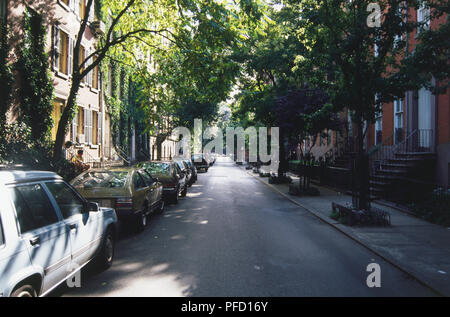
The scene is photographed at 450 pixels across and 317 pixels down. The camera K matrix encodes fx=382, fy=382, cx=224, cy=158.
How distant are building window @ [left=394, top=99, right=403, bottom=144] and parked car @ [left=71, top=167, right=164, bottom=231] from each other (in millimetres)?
12975

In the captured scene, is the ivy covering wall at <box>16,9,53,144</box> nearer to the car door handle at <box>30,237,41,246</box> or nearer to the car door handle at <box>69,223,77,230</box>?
the car door handle at <box>69,223,77,230</box>

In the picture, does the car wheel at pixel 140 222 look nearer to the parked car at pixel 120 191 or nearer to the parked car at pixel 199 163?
Answer: the parked car at pixel 120 191

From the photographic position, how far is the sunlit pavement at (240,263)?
518 centimetres

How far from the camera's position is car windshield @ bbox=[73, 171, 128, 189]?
8688 mm

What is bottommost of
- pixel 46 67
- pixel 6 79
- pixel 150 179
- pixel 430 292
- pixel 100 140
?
pixel 430 292

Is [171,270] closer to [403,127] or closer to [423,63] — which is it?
[423,63]

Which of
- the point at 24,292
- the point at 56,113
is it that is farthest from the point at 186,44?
the point at 24,292

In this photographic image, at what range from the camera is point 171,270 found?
603 centimetres

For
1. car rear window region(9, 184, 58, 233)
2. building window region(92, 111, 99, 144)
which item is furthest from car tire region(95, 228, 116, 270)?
building window region(92, 111, 99, 144)

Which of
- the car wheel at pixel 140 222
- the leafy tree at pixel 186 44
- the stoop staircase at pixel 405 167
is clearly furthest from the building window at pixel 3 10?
the stoop staircase at pixel 405 167

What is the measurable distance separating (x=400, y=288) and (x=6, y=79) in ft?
46.6

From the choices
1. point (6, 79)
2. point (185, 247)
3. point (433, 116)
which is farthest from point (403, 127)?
point (6, 79)

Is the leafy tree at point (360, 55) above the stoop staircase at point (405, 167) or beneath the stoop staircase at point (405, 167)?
above

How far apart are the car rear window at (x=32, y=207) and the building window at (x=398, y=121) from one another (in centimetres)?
1679
